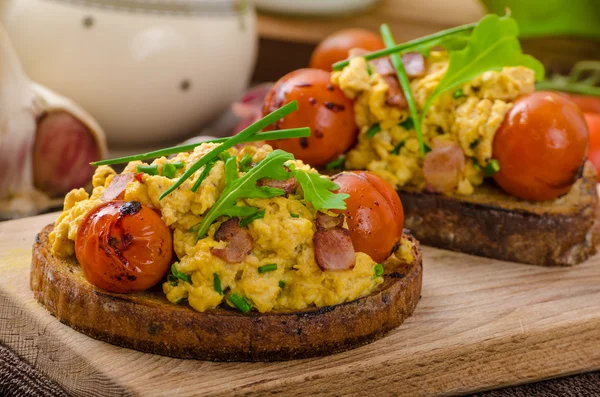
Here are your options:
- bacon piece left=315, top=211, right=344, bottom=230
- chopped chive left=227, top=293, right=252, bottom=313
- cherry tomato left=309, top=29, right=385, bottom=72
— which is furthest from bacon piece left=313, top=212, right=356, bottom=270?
cherry tomato left=309, top=29, right=385, bottom=72

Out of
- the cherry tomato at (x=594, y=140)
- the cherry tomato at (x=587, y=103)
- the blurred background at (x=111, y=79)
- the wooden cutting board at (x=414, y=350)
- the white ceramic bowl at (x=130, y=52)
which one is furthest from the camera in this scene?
the cherry tomato at (x=587, y=103)

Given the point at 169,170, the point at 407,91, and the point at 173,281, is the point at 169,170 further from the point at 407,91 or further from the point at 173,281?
the point at 407,91

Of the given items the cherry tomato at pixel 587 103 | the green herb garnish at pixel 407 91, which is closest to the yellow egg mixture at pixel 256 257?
the green herb garnish at pixel 407 91

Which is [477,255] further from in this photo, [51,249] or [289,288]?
[51,249]

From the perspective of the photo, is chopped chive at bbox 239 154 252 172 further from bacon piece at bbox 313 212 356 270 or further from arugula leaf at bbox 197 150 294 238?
bacon piece at bbox 313 212 356 270

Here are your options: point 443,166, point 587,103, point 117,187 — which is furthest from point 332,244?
point 587,103

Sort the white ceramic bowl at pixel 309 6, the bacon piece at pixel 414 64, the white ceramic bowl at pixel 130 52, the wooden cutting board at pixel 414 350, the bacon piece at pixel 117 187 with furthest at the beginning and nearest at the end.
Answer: the white ceramic bowl at pixel 309 6, the white ceramic bowl at pixel 130 52, the bacon piece at pixel 414 64, the bacon piece at pixel 117 187, the wooden cutting board at pixel 414 350

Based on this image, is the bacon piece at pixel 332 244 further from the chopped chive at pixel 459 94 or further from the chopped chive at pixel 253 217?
the chopped chive at pixel 459 94

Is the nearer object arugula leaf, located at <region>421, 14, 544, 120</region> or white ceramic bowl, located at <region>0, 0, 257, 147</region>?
arugula leaf, located at <region>421, 14, 544, 120</region>
